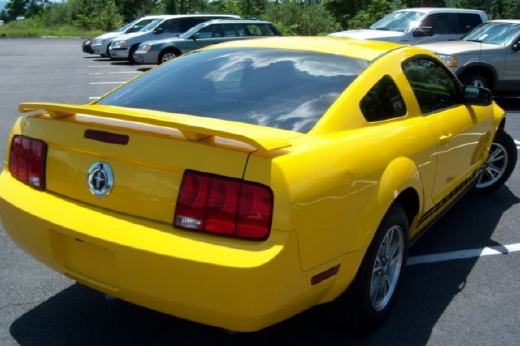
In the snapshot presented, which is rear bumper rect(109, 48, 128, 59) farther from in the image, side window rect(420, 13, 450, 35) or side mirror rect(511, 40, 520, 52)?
side mirror rect(511, 40, 520, 52)

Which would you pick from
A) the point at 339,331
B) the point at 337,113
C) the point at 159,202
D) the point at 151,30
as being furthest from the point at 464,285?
the point at 151,30

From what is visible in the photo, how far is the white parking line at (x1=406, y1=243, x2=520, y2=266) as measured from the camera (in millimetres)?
4418

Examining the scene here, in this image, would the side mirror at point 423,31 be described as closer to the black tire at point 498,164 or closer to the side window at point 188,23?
the side window at point 188,23

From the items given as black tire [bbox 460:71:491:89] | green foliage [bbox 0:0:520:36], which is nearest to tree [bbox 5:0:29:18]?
green foliage [bbox 0:0:520:36]

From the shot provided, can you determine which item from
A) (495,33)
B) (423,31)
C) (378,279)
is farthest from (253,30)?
(378,279)

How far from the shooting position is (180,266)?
256 cm

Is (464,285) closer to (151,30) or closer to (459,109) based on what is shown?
(459,109)

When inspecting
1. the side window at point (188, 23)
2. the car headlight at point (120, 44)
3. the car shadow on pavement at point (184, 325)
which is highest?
the side window at point (188, 23)

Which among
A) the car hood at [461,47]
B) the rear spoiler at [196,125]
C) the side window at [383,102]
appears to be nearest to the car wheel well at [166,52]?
the car hood at [461,47]

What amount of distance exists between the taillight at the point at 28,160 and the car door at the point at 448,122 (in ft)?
7.55

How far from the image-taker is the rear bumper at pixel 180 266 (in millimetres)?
2520

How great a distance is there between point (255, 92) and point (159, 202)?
103 cm

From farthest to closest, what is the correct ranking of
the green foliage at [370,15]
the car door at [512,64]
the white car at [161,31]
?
the green foliage at [370,15], the white car at [161,31], the car door at [512,64]

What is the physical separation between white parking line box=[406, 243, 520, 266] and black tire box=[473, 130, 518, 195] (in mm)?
1172
